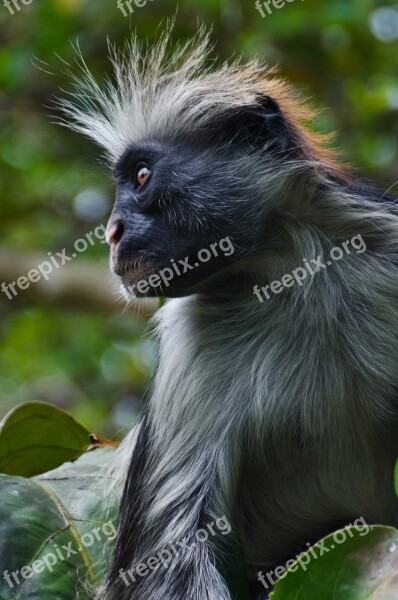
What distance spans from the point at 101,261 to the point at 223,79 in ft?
18.3

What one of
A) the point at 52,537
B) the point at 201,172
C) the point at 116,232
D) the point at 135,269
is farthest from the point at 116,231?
the point at 52,537

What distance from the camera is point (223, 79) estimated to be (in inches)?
197

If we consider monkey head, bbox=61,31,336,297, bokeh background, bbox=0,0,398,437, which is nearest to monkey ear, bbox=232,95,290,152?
monkey head, bbox=61,31,336,297

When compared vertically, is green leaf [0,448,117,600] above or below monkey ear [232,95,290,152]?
below

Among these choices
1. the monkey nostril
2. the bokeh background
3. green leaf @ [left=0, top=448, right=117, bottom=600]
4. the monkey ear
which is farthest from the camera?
the bokeh background

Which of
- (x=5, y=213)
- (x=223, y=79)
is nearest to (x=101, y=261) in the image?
(x=5, y=213)

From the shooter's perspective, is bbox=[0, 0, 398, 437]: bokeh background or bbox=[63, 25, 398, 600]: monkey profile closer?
bbox=[63, 25, 398, 600]: monkey profile

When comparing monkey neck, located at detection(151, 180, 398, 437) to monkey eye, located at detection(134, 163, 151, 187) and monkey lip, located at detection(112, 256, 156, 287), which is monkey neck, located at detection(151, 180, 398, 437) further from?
monkey eye, located at detection(134, 163, 151, 187)

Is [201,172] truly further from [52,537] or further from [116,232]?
[52,537]

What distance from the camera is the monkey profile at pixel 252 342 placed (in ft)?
13.5

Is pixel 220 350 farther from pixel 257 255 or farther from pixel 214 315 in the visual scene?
pixel 257 255

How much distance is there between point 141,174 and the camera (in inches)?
184

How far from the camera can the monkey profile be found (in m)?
4.12

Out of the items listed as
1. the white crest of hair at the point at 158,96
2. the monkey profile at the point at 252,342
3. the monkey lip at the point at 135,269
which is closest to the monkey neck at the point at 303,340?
the monkey profile at the point at 252,342
